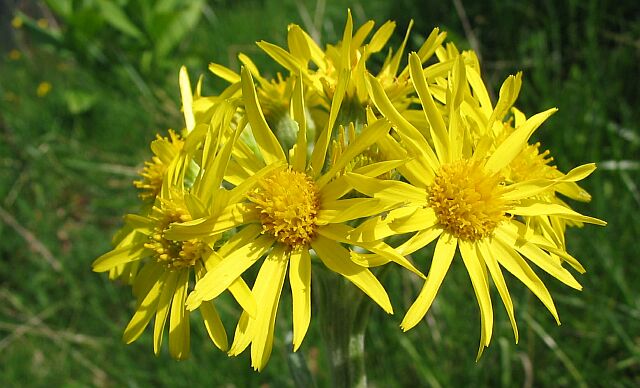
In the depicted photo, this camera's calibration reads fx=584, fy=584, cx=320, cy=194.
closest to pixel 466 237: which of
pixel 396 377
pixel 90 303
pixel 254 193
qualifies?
pixel 254 193

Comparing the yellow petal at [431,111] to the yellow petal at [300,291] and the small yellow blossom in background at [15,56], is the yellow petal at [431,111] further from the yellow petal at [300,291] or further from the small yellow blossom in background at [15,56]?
the small yellow blossom in background at [15,56]

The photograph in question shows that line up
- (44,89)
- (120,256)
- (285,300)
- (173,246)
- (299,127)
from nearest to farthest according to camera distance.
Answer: (299,127), (173,246), (120,256), (285,300), (44,89)

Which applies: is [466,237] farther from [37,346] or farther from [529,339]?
[37,346]

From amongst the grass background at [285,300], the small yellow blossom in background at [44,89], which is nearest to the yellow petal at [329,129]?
the grass background at [285,300]

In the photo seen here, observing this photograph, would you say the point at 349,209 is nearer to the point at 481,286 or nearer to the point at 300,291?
the point at 300,291

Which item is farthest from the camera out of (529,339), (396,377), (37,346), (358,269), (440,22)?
(440,22)

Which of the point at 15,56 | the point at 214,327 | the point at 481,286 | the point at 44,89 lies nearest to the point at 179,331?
the point at 214,327
